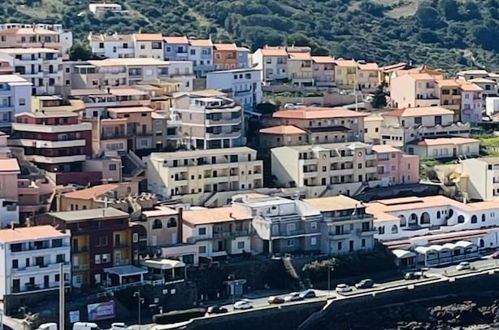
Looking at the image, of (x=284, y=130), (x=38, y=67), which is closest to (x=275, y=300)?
(x=284, y=130)

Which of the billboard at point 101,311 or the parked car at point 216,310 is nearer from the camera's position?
the billboard at point 101,311

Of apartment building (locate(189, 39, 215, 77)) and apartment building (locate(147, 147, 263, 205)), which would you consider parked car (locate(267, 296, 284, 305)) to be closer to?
apartment building (locate(147, 147, 263, 205))

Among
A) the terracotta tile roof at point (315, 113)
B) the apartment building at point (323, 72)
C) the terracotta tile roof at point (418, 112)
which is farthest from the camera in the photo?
the apartment building at point (323, 72)

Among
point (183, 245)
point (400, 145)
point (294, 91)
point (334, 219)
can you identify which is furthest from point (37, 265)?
point (294, 91)

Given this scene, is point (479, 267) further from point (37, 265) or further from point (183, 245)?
point (37, 265)

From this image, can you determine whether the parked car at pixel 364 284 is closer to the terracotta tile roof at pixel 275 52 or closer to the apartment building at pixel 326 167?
the apartment building at pixel 326 167

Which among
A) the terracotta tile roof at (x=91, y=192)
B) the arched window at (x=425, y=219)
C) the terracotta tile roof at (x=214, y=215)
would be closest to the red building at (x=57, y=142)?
the terracotta tile roof at (x=91, y=192)
